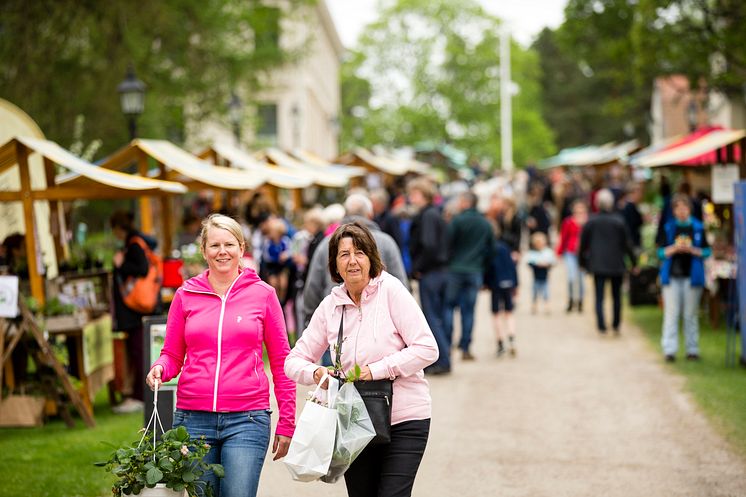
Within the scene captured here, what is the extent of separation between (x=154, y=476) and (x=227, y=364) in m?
0.58

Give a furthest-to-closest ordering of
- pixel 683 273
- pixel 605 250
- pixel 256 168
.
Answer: pixel 256 168 < pixel 605 250 < pixel 683 273

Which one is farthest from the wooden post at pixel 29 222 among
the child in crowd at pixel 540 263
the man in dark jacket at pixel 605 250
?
the child in crowd at pixel 540 263

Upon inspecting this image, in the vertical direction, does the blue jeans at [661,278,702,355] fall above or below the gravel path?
above

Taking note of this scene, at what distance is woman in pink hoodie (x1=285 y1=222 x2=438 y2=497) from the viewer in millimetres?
5305

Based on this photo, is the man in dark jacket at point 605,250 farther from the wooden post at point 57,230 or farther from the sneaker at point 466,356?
the wooden post at point 57,230

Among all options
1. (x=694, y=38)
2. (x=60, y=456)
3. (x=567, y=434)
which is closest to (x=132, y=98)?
(x=60, y=456)

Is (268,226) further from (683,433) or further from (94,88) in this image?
(94,88)

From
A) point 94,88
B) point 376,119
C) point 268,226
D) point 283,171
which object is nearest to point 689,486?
point 268,226

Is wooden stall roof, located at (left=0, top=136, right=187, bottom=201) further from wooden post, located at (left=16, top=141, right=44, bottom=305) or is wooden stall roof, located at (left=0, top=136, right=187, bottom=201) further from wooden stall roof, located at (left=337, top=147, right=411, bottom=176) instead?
wooden stall roof, located at (left=337, top=147, right=411, bottom=176)

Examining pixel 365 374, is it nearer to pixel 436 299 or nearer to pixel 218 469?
pixel 218 469

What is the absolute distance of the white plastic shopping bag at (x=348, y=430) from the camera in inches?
201

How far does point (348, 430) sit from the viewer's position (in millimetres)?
5129

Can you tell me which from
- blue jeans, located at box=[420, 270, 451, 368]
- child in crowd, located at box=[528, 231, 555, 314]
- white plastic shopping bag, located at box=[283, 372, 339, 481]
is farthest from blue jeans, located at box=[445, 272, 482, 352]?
white plastic shopping bag, located at box=[283, 372, 339, 481]

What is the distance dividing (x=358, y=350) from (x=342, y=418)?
333 millimetres
